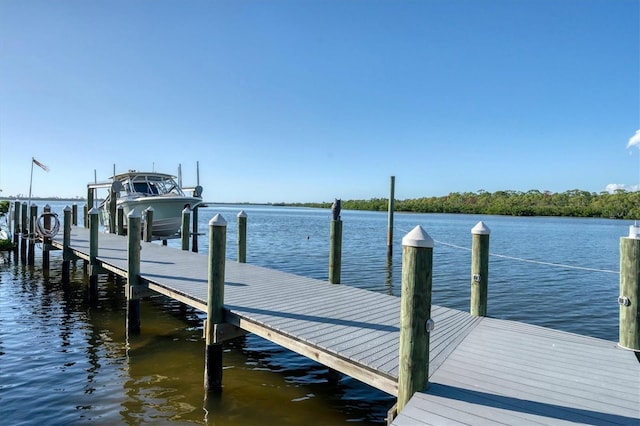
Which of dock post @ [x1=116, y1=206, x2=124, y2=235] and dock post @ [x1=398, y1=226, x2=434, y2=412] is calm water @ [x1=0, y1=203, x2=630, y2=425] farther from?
dock post @ [x1=116, y1=206, x2=124, y2=235]

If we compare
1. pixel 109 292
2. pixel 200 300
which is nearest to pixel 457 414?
pixel 200 300

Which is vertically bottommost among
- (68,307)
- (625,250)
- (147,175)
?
(68,307)

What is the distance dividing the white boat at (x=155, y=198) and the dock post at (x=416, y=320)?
53.2 ft

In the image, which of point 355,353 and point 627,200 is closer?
point 355,353

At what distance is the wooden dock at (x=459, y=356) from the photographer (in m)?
3.27

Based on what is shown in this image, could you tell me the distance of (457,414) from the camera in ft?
10.5

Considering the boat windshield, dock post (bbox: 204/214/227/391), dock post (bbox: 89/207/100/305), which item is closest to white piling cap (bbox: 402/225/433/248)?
dock post (bbox: 204/214/227/391)

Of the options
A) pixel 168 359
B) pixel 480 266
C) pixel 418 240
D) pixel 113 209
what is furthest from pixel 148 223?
pixel 418 240

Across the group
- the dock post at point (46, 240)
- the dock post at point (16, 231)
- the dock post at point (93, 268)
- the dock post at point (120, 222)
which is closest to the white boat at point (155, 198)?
the dock post at point (120, 222)

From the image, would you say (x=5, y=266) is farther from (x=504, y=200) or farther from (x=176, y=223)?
(x=504, y=200)

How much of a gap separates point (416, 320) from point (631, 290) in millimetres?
2821

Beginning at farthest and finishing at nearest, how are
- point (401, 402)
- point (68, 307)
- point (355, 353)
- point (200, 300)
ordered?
point (68, 307), point (200, 300), point (355, 353), point (401, 402)

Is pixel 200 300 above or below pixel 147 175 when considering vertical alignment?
below

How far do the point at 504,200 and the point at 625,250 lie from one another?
104m
